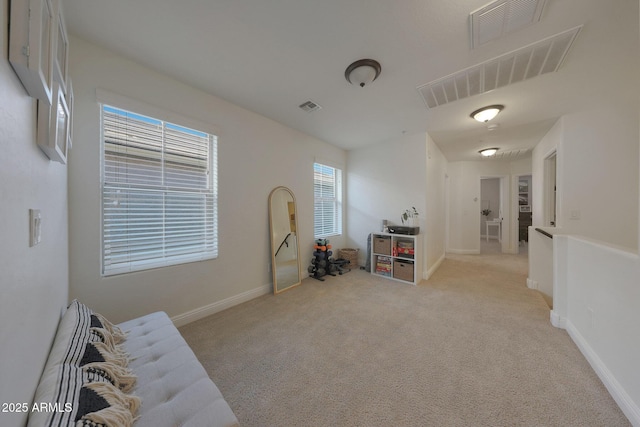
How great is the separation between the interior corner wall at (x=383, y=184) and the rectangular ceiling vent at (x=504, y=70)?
1.28 metres

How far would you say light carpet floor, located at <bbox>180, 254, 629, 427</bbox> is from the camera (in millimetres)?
1306

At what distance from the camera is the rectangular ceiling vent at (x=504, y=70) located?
1689 millimetres

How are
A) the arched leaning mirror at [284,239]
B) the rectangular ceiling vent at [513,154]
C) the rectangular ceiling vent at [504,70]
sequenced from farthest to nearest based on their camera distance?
the rectangular ceiling vent at [513,154] → the arched leaning mirror at [284,239] → the rectangular ceiling vent at [504,70]

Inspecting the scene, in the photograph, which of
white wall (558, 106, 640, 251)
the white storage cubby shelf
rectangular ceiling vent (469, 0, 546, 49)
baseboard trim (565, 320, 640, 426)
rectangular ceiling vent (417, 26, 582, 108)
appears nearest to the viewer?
baseboard trim (565, 320, 640, 426)

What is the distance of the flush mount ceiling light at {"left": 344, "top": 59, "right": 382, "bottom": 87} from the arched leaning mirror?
178 cm

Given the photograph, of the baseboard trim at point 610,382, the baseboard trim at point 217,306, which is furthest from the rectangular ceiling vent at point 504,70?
the baseboard trim at point 217,306

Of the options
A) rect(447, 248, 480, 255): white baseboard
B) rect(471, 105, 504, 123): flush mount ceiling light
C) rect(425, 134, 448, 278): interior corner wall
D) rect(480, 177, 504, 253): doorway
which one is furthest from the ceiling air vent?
rect(480, 177, 504, 253): doorway

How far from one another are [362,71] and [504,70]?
4.32 feet

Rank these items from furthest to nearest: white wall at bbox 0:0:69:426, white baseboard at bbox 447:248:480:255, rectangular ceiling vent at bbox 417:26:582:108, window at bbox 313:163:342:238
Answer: white baseboard at bbox 447:248:480:255, window at bbox 313:163:342:238, rectangular ceiling vent at bbox 417:26:582:108, white wall at bbox 0:0:69:426

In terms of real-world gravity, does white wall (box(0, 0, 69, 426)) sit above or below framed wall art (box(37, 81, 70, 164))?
below

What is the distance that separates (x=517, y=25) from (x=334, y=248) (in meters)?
3.68

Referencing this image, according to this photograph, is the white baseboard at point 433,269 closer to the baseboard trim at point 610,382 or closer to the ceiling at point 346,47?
the baseboard trim at point 610,382

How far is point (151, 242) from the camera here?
6.86 ft

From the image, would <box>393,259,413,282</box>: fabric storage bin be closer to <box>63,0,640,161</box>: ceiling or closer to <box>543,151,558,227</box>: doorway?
<box>63,0,640,161</box>: ceiling
